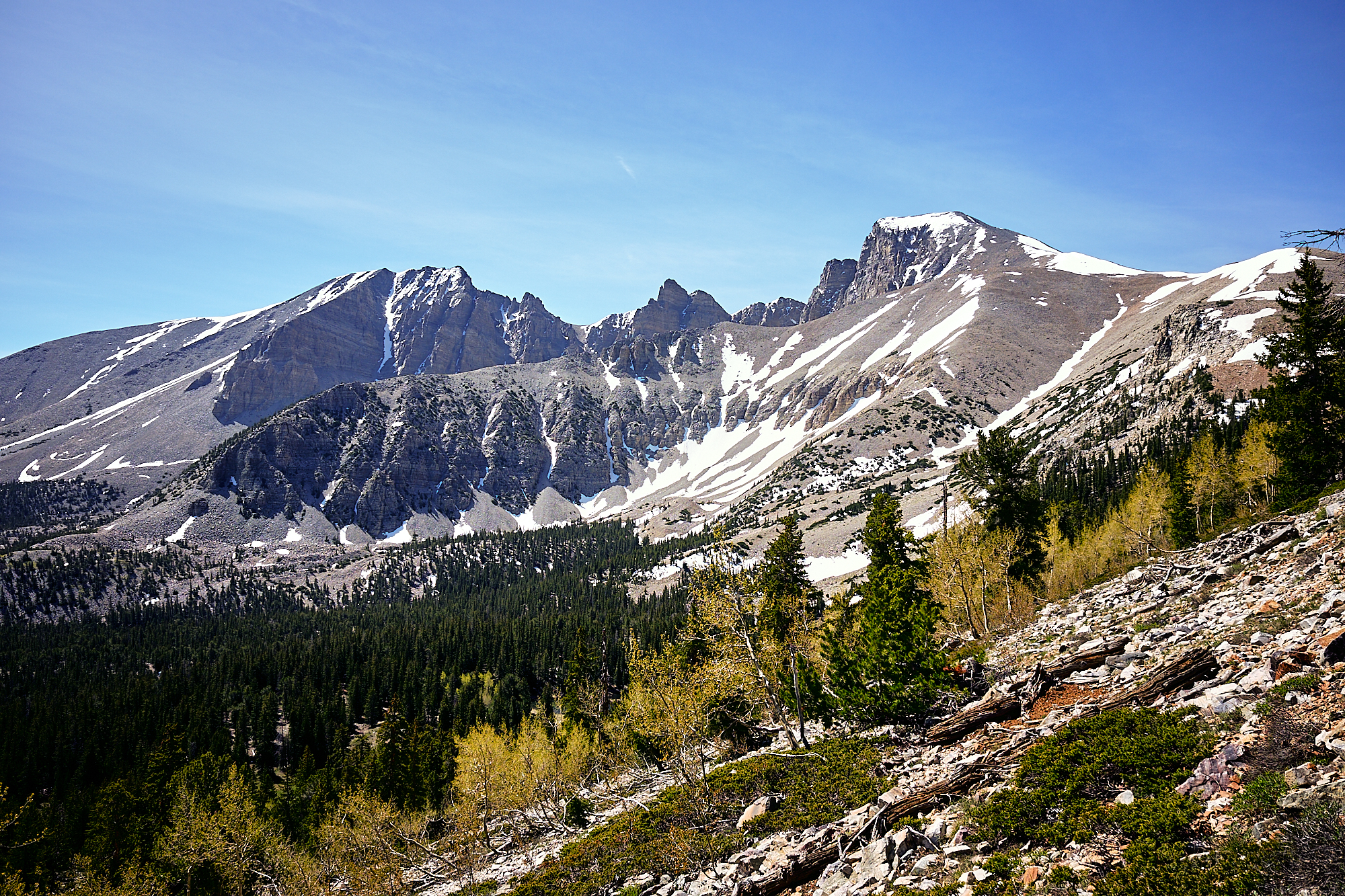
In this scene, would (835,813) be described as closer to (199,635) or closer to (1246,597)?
(1246,597)

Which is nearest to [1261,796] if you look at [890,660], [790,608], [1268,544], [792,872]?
[792,872]

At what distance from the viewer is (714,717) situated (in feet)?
110

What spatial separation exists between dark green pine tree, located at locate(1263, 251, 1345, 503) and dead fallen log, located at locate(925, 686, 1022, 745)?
105 ft

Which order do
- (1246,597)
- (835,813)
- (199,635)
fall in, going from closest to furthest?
(835,813), (1246,597), (199,635)

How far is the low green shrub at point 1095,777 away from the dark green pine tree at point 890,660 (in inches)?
388

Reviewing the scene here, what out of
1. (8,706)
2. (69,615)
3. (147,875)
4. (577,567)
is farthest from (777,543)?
(69,615)

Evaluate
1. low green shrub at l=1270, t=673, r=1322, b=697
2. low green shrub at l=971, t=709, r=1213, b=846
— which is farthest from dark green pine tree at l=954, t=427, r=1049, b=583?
low green shrub at l=1270, t=673, r=1322, b=697

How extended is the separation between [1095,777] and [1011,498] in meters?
33.2

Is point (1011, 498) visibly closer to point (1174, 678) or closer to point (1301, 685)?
point (1174, 678)

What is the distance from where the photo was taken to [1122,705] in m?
13.8

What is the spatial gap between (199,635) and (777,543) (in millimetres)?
168722

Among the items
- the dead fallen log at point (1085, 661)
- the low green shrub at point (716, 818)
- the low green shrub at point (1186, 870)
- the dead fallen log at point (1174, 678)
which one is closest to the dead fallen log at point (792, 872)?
the low green shrub at point (716, 818)

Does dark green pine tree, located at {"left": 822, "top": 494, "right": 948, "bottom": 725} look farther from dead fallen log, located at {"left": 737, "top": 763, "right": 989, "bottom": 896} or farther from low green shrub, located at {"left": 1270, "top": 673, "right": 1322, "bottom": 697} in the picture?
low green shrub, located at {"left": 1270, "top": 673, "right": 1322, "bottom": 697}

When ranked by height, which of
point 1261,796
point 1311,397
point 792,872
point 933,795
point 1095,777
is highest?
point 1311,397
